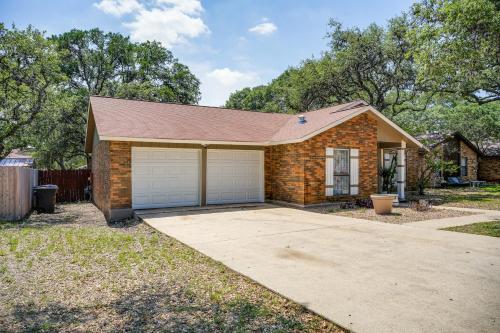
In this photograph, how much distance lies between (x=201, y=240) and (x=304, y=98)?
20.7 metres

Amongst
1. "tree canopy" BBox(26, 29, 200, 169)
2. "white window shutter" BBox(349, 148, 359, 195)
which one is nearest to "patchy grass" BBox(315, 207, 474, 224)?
"white window shutter" BBox(349, 148, 359, 195)

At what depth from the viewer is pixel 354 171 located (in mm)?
13773

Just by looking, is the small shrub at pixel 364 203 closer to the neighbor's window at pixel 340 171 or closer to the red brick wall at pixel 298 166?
the red brick wall at pixel 298 166

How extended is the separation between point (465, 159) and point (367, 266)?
2630 cm

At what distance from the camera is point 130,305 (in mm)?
4191

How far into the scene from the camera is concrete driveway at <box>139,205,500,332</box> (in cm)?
375

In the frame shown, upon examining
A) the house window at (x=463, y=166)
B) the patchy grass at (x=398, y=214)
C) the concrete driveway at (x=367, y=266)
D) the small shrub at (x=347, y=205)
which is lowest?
the concrete driveway at (x=367, y=266)

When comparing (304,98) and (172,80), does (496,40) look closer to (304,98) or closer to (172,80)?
(304,98)

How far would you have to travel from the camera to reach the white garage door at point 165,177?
11.6 metres

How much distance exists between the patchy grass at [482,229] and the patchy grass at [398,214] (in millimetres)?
1283

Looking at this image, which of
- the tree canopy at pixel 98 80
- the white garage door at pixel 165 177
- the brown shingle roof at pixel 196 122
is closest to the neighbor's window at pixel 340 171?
the brown shingle roof at pixel 196 122

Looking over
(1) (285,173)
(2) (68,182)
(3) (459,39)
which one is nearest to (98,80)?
(2) (68,182)

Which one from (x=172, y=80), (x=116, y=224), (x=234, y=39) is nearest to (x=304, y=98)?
(x=234, y=39)

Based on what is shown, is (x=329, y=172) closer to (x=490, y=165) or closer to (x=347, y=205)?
(x=347, y=205)
